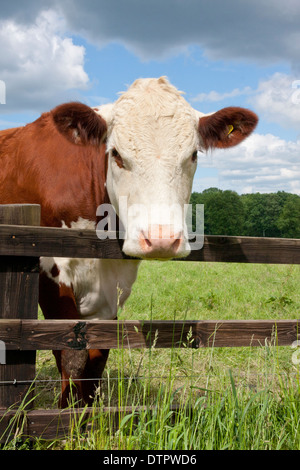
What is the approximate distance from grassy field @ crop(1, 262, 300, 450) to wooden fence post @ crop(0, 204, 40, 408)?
0.26 m

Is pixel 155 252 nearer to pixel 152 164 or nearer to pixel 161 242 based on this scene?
pixel 161 242

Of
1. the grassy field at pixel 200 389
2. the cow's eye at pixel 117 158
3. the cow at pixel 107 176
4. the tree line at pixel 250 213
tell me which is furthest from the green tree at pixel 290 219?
the cow's eye at pixel 117 158

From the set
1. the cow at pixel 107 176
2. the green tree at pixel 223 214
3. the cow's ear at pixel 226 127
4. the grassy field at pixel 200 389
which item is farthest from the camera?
the green tree at pixel 223 214

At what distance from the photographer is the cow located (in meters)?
3.00

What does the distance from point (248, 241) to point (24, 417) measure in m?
1.84

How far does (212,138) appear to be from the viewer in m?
3.81

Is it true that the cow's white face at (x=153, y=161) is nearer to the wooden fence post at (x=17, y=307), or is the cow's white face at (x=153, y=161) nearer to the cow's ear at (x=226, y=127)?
the cow's ear at (x=226, y=127)

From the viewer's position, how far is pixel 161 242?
106 inches

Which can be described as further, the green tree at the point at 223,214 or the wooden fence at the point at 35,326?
the green tree at the point at 223,214

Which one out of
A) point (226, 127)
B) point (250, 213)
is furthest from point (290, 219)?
point (226, 127)

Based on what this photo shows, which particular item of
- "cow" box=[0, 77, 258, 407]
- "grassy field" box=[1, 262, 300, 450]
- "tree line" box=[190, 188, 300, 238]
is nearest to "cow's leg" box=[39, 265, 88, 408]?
"cow" box=[0, 77, 258, 407]

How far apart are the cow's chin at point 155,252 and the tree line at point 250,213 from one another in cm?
7634

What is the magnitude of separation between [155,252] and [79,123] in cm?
151

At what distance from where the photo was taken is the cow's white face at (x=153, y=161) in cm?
280
